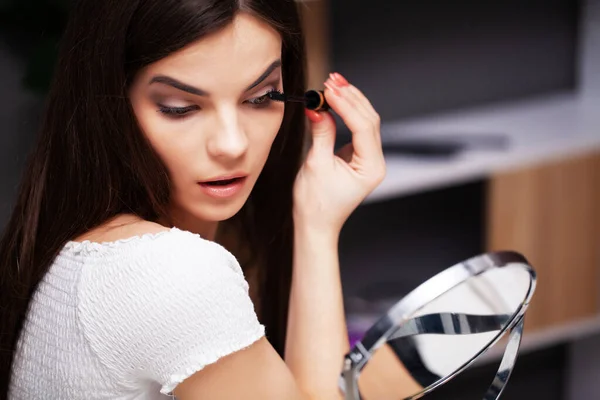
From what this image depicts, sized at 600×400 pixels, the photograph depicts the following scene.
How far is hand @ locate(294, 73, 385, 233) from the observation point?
47.0 inches

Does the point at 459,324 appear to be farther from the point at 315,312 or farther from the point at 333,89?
the point at 333,89

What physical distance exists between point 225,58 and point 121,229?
8.6 inches

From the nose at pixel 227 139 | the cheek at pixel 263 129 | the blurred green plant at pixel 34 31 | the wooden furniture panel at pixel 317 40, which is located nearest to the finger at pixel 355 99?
the cheek at pixel 263 129

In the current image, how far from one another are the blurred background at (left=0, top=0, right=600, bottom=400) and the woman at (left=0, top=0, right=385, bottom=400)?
112 cm

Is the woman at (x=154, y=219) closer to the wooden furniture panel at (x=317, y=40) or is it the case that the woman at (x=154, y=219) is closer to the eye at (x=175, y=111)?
the eye at (x=175, y=111)

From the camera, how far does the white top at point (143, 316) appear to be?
2.93 ft

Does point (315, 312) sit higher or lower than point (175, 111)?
lower

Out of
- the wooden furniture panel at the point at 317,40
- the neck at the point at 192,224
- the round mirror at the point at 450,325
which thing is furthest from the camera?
the wooden furniture panel at the point at 317,40

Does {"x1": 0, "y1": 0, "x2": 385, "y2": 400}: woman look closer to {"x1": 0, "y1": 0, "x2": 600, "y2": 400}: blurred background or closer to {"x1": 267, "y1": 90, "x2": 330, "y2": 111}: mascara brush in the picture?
{"x1": 267, "y1": 90, "x2": 330, "y2": 111}: mascara brush

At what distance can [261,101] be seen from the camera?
3.45 ft

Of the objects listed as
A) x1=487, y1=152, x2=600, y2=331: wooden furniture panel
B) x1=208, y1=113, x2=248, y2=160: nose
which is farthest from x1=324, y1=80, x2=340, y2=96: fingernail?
x1=487, y1=152, x2=600, y2=331: wooden furniture panel

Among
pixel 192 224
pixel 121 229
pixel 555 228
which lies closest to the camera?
pixel 121 229

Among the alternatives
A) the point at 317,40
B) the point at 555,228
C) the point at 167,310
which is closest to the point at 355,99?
the point at 167,310

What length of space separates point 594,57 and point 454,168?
1.02 meters
